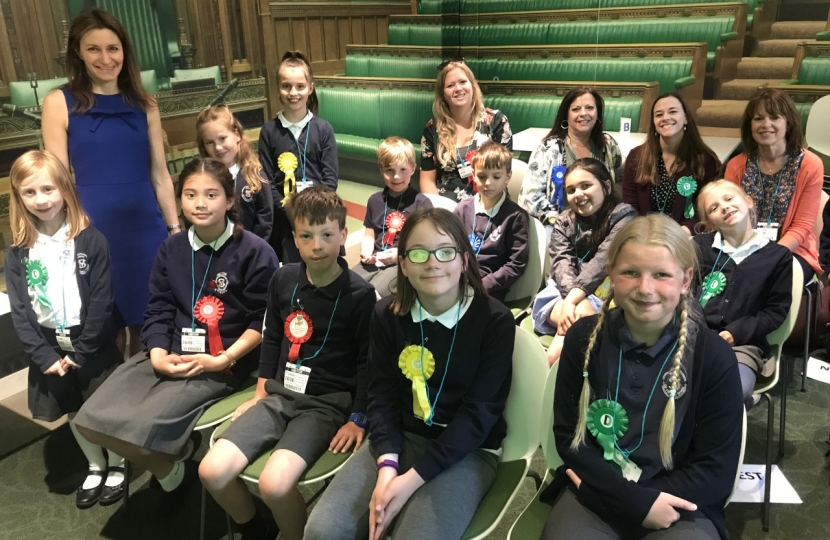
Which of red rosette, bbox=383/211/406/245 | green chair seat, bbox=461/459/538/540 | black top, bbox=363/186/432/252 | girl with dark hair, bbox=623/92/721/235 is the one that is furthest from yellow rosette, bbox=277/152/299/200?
green chair seat, bbox=461/459/538/540

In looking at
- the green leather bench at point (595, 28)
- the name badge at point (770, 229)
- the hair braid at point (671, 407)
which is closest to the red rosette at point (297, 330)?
the hair braid at point (671, 407)

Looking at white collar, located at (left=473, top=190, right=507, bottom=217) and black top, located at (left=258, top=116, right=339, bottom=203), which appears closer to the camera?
white collar, located at (left=473, top=190, right=507, bottom=217)

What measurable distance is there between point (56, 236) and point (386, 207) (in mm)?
1335

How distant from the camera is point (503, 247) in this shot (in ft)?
7.96

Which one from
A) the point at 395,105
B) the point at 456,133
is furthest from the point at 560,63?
the point at 456,133

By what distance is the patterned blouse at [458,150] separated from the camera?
2.96 m

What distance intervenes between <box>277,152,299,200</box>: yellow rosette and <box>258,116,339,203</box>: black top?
0.02 m

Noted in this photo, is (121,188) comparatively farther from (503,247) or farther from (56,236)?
(503,247)

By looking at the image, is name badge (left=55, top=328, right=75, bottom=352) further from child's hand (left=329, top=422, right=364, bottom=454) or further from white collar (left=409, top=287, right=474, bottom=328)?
white collar (left=409, top=287, right=474, bottom=328)

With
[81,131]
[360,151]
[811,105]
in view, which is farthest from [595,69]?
[81,131]

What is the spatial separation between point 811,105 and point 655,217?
8.04ft

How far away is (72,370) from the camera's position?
220 cm

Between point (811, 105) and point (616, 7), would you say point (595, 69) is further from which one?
point (811, 105)

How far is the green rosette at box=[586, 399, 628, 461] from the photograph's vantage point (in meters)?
1.40
